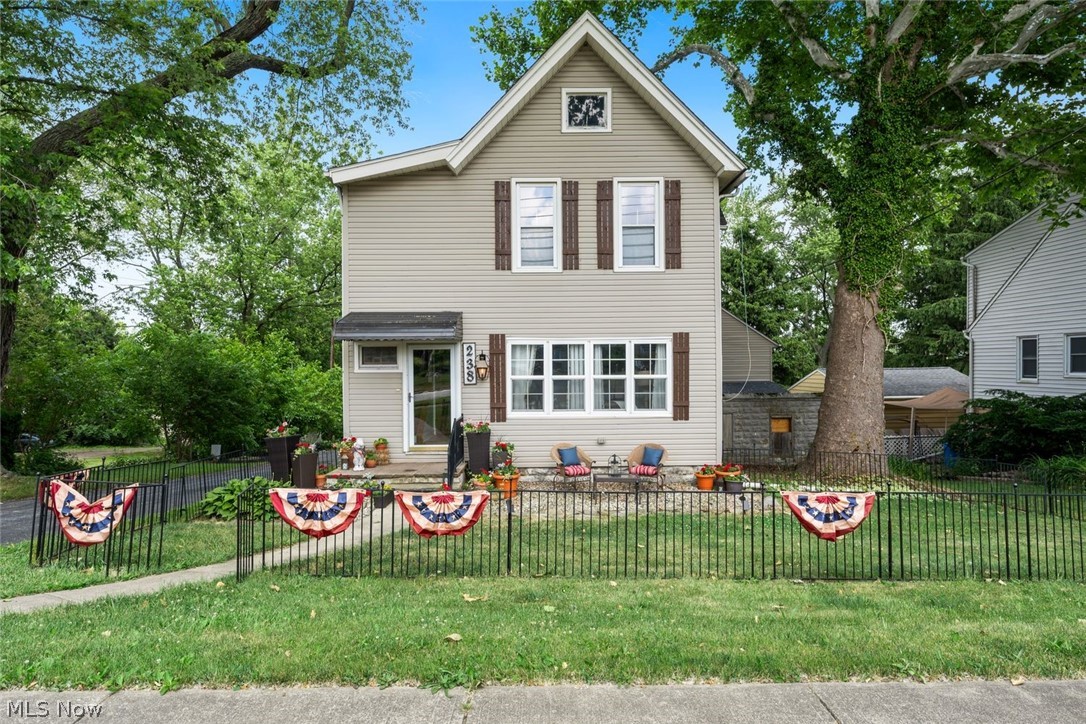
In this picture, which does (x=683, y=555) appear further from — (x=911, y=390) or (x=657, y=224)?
(x=911, y=390)

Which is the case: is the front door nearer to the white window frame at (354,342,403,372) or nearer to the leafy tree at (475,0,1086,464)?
the white window frame at (354,342,403,372)

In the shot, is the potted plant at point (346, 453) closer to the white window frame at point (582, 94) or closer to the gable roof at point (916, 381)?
the white window frame at point (582, 94)

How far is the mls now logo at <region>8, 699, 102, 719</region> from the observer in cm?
378

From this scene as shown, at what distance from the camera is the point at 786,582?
655 centimetres

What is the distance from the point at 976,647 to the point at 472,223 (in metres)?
10.8

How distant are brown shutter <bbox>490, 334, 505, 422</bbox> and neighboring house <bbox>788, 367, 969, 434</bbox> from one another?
16.7 m

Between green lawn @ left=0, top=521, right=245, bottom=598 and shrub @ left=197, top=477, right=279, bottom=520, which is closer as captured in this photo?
green lawn @ left=0, top=521, right=245, bottom=598

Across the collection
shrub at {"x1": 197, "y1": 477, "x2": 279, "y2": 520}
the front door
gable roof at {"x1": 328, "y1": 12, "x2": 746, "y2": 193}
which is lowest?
shrub at {"x1": 197, "y1": 477, "x2": 279, "y2": 520}

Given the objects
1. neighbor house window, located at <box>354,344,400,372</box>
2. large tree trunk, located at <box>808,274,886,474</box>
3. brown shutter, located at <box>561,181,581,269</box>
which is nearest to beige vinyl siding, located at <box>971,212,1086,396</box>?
large tree trunk, located at <box>808,274,886,474</box>

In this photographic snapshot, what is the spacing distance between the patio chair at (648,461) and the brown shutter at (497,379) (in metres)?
2.99

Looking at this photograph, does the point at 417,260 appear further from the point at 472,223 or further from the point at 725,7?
the point at 725,7

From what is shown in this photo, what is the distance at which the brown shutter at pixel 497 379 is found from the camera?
12.3m

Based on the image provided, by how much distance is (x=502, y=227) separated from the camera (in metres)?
12.3

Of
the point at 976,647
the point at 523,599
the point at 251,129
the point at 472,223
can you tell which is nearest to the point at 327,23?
the point at 251,129
